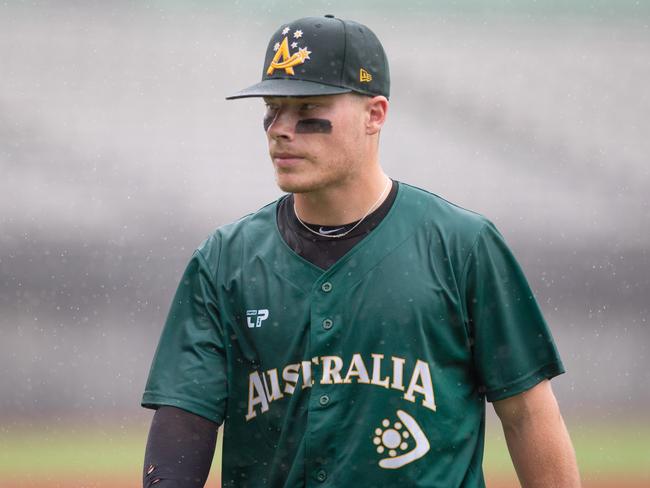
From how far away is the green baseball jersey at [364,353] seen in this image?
321cm

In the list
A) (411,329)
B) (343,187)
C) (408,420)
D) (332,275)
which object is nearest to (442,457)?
(408,420)

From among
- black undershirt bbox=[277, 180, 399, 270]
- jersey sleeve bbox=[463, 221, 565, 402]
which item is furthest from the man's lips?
jersey sleeve bbox=[463, 221, 565, 402]

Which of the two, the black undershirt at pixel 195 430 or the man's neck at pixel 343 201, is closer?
the black undershirt at pixel 195 430

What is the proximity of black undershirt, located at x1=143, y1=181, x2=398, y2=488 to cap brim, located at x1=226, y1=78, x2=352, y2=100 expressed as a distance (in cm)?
38

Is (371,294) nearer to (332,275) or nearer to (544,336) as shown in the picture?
(332,275)

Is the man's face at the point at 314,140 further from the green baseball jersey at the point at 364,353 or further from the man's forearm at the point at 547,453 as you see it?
the man's forearm at the point at 547,453

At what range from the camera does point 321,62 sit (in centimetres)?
332

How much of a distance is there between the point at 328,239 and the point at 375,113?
392mm

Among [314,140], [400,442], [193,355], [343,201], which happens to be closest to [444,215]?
[343,201]

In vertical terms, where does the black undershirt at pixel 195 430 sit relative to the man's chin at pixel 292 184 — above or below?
below

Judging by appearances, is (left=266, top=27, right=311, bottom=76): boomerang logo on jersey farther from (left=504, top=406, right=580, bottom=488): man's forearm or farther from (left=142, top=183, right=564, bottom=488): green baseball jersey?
(left=504, top=406, right=580, bottom=488): man's forearm

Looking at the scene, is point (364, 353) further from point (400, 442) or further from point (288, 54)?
point (288, 54)

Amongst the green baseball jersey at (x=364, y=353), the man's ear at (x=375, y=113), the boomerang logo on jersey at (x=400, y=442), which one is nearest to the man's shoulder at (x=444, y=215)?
the green baseball jersey at (x=364, y=353)

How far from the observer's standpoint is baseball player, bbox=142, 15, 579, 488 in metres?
3.22
